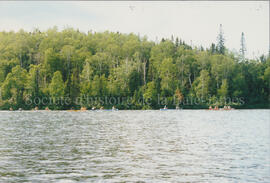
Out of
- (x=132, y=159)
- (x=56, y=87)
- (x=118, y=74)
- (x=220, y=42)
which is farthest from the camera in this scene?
(x=220, y=42)

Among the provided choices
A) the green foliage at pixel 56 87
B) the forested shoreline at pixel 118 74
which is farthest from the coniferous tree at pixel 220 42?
the green foliage at pixel 56 87

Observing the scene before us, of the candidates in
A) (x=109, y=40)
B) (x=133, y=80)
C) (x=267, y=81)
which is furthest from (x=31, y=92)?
(x=267, y=81)

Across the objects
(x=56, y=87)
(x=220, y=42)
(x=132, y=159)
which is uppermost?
(x=220, y=42)

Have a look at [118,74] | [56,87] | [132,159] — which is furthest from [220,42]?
[132,159]

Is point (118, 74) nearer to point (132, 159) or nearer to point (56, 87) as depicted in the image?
point (56, 87)

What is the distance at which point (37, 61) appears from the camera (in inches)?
5463

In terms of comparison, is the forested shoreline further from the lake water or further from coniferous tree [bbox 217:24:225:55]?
the lake water

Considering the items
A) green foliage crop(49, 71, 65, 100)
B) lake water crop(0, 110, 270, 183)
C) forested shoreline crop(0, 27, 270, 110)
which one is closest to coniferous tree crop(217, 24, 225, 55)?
forested shoreline crop(0, 27, 270, 110)

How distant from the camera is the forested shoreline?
404 feet

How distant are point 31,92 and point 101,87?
2235 cm

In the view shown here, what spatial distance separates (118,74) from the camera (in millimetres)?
134625

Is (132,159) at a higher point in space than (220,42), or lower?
lower

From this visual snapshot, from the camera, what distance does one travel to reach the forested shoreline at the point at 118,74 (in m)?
123

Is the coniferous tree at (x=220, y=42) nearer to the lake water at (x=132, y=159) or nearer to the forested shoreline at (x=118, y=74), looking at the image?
the forested shoreline at (x=118, y=74)
